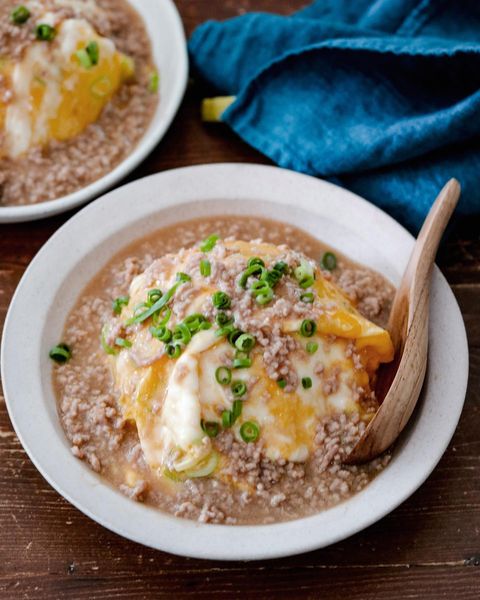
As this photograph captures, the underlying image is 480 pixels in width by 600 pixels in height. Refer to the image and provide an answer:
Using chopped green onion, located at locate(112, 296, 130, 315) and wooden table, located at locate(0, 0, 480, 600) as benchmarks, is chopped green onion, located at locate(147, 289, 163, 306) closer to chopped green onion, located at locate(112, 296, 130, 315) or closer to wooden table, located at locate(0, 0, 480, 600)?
chopped green onion, located at locate(112, 296, 130, 315)

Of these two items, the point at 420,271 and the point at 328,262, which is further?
the point at 328,262

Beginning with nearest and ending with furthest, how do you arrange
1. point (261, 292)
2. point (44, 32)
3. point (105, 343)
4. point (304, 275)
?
1. point (261, 292)
2. point (304, 275)
3. point (105, 343)
4. point (44, 32)

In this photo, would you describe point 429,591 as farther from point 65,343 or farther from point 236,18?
point 236,18

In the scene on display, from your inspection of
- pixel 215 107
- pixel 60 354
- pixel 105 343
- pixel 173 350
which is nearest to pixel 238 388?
pixel 173 350

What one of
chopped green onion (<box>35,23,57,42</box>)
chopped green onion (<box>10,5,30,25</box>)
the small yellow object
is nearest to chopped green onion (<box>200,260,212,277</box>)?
the small yellow object

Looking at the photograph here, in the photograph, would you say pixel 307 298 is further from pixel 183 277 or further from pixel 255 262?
pixel 183 277
